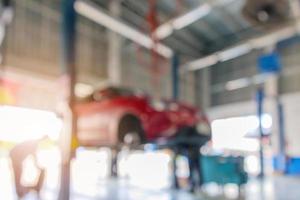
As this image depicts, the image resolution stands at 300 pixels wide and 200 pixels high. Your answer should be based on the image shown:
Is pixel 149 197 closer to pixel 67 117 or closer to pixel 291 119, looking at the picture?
pixel 67 117

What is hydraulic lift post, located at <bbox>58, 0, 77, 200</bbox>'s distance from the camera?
3.17 metres

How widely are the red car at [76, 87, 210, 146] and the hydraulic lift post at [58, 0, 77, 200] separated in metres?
0.95

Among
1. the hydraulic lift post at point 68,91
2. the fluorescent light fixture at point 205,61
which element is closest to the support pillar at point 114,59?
the fluorescent light fixture at point 205,61

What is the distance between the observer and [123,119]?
13.9ft

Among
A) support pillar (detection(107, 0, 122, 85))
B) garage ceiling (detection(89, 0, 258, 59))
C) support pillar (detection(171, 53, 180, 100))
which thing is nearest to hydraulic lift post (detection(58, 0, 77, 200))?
support pillar (detection(171, 53, 180, 100))

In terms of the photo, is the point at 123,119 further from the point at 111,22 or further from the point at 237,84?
the point at 237,84

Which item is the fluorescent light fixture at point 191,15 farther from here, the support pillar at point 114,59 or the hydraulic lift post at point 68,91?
the hydraulic lift post at point 68,91

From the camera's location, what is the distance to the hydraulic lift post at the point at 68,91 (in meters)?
3.17

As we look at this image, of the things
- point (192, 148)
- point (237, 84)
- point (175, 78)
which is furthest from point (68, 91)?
point (237, 84)

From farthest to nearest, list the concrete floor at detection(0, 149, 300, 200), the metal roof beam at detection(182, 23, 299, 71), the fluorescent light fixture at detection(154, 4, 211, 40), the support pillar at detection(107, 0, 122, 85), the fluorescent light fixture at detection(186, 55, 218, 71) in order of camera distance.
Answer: the fluorescent light fixture at detection(186, 55, 218, 71) → the support pillar at detection(107, 0, 122, 85) → the metal roof beam at detection(182, 23, 299, 71) → the fluorescent light fixture at detection(154, 4, 211, 40) → the concrete floor at detection(0, 149, 300, 200)

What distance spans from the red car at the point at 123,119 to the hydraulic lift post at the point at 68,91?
951 mm

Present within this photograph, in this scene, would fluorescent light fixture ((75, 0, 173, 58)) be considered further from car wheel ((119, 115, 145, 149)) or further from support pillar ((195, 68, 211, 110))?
support pillar ((195, 68, 211, 110))

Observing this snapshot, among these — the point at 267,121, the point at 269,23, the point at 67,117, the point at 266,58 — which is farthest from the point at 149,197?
the point at 267,121

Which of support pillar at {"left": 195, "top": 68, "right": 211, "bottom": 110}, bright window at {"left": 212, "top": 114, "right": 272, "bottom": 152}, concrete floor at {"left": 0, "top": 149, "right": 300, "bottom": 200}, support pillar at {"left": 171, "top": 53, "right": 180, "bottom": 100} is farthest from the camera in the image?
support pillar at {"left": 195, "top": 68, "right": 211, "bottom": 110}
